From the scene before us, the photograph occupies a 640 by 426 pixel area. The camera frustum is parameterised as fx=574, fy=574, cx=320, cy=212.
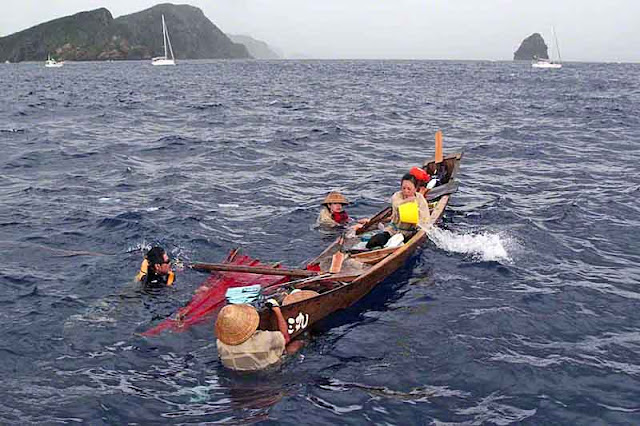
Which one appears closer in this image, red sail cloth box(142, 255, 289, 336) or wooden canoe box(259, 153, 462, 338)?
wooden canoe box(259, 153, 462, 338)

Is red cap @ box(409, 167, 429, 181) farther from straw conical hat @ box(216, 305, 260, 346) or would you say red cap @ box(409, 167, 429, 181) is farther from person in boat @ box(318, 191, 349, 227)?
straw conical hat @ box(216, 305, 260, 346)

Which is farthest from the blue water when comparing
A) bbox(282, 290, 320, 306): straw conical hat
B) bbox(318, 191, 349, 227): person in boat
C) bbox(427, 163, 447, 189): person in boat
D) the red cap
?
the red cap

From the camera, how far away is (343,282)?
9.93m

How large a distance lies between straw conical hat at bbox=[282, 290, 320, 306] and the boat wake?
462 centimetres

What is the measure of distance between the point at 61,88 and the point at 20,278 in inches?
1932

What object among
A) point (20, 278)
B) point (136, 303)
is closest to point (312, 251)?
point (136, 303)

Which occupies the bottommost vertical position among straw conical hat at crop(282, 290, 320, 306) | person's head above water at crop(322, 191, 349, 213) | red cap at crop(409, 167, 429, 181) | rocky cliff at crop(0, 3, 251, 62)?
straw conical hat at crop(282, 290, 320, 306)

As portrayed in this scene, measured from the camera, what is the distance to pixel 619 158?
2248cm

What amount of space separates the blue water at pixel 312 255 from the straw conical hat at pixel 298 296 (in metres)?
0.63

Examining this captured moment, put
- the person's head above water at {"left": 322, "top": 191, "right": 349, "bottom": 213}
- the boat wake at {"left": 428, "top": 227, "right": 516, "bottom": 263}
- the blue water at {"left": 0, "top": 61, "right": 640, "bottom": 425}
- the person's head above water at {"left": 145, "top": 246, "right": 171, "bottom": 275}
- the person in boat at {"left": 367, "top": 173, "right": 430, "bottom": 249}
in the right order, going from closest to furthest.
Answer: the blue water at {"left": 0, "top": 61, "right": 640, "bottom": 425}
the person's head above water at {"left": 145, "top": 246, "right": 171, "bottom": 275}
the person in boat at {"left": 367, "top": 173, "right": 430, "bottom": 249}
the boat wake at {"left": 428, "top": 227, "right": 516, "bottom": 263}
the person's head above water at {"left": 322, "top": 191, "right": 349, "bottom": 213}

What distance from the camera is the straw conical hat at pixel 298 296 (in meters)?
8.79

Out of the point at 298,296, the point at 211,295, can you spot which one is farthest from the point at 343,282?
the point at 211,295

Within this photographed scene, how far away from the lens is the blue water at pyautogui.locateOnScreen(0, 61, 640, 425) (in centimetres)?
736

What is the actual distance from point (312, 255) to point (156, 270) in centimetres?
363
